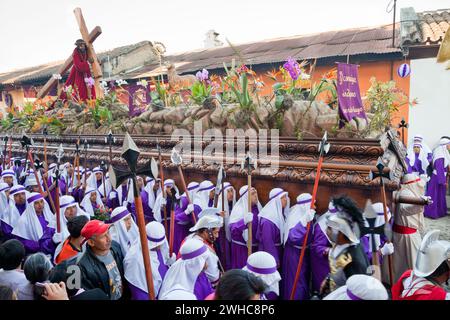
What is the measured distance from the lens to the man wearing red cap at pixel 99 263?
2793 mm

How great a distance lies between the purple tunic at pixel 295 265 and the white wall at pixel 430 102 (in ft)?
23.4

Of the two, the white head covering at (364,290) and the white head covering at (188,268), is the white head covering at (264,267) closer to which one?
the white head covering at (188,268)

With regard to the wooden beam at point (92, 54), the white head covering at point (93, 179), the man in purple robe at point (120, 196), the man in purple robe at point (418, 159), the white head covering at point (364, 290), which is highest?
the wooden beam at point (92, 54)

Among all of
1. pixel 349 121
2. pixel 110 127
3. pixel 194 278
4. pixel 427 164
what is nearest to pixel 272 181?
pixel 349 121

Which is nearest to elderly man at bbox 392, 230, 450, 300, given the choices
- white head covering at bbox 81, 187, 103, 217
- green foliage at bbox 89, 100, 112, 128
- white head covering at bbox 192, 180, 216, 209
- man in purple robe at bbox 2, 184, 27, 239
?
white head covering at bbox 192, 180, 216, 209

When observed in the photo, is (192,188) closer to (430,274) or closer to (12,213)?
(12,213)

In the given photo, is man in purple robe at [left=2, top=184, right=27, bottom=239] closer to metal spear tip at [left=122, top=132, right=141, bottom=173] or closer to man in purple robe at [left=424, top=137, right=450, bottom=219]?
metal spear tip at [left=122, top=132, right=141, bottom=173]

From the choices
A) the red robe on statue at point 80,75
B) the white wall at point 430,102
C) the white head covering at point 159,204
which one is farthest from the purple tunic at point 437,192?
the red robe on statue at point 80,75

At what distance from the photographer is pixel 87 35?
10.5m

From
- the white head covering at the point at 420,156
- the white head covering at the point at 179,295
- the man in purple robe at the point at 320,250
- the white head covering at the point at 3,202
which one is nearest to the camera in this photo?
the white head covering at the point at 179,295

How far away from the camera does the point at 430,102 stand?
9562 mm

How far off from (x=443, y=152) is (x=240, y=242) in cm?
699

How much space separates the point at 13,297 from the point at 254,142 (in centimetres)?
367

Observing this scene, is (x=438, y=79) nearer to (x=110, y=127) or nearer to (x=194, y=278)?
(x=110, y=127)
